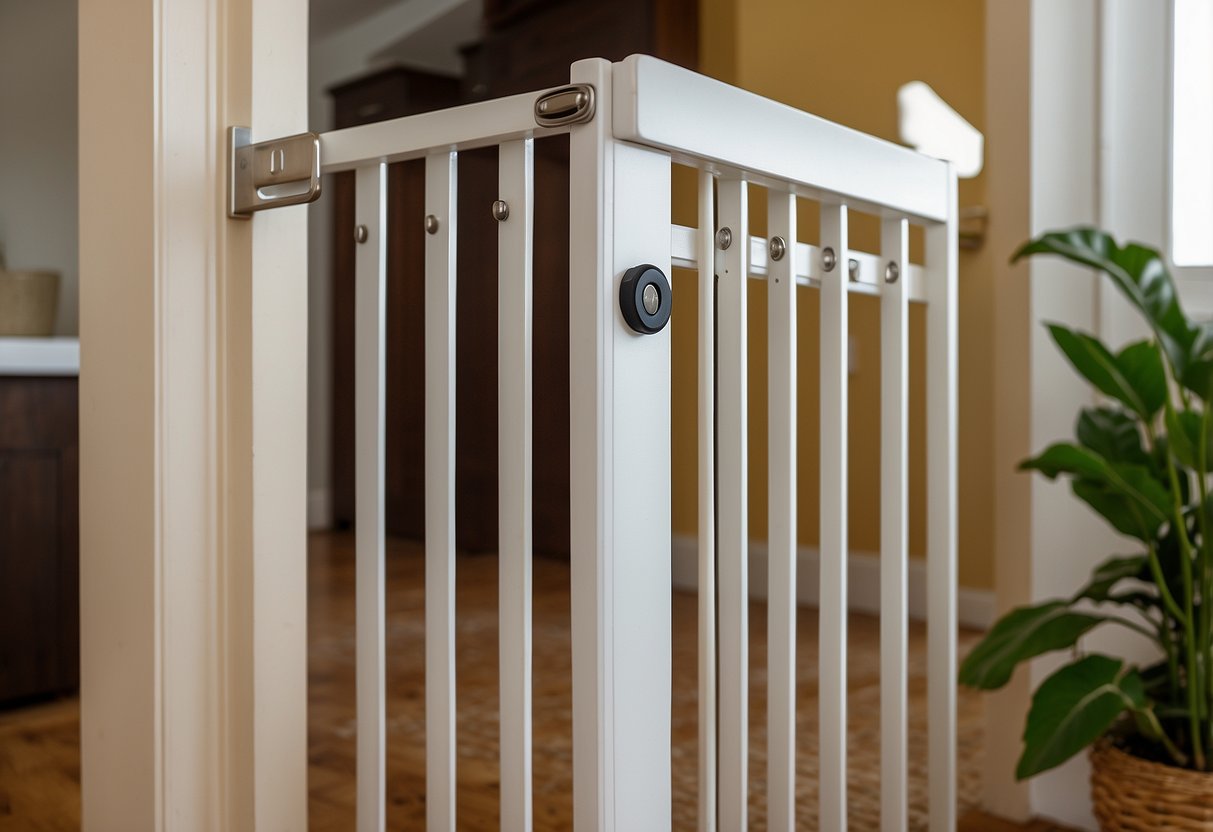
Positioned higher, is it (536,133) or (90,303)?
(536,133)

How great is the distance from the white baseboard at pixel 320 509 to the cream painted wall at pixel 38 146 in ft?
5.97

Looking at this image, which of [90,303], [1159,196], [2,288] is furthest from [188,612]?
[2,288]

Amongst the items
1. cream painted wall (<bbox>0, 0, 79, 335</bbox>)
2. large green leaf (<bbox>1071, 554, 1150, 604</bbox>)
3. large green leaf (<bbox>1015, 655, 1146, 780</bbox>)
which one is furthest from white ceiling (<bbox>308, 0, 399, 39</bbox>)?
large green leaf (<bbox>1015, 655, 1146, 780</bbox>)

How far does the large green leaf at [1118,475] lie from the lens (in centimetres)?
121

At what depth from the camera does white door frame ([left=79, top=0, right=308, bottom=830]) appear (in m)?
0.95

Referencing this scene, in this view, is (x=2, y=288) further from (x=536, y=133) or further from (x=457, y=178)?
(x=536, y=133)

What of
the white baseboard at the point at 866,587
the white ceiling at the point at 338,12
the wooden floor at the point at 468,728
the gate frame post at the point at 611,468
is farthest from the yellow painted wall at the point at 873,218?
the white ceiling at the point at 338,12

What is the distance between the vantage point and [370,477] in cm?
93

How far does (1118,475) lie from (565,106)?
0.81 metres

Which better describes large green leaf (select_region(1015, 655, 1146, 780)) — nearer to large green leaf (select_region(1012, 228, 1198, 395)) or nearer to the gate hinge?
large green leaf (select_region(1012, 228, 1198, 395))

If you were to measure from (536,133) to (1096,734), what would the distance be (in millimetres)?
874

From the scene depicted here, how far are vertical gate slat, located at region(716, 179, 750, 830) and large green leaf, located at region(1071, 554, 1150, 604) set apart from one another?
0.55 metres

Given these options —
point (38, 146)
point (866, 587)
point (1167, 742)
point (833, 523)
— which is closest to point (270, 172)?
point (833, 523)

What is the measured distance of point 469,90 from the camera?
3.53 metres
